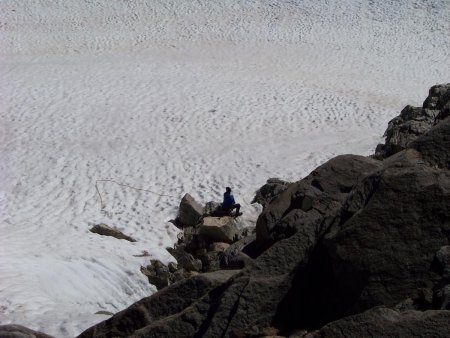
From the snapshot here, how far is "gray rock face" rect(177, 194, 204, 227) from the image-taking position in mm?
16906

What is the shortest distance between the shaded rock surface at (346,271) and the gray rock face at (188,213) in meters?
7.77

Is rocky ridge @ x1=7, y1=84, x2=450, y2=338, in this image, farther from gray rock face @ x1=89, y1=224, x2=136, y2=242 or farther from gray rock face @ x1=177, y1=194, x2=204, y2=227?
gray rock face @ x1=177, y1=194, x2=204, y2=227

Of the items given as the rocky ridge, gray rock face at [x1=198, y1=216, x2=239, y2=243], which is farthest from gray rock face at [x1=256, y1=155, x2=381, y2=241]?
gray rock face at [x1=198, y1=216, x2=239, y2=243]

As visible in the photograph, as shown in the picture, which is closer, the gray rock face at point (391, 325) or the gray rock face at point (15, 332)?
the gray rock face at point (391, 325)

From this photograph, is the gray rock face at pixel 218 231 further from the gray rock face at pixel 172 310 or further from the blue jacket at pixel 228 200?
the gray rock face at pixel 172 310

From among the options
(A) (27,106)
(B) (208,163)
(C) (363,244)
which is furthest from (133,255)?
(A) (27,106)

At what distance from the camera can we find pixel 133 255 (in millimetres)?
15008

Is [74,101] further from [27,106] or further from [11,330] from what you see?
[11,330]

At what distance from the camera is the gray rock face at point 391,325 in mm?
6656

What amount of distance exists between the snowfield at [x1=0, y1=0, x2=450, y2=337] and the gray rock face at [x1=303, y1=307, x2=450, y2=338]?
529 cm

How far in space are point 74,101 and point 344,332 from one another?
1880 cm

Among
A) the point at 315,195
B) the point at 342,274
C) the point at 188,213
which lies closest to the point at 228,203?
the point at 188,213

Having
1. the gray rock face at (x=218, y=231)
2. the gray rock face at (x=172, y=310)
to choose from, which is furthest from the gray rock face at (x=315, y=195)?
the gray rock face at (x=218, y=231)

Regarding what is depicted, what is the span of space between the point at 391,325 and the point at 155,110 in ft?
58.8
